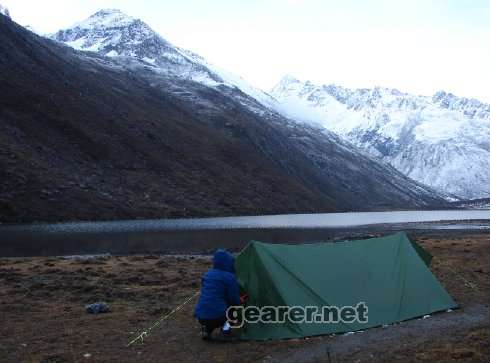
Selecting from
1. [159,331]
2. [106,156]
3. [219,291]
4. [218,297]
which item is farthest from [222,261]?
[106,156]

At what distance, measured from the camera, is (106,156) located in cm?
12744

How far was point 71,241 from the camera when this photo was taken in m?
58.1

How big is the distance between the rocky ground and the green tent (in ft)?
1.80

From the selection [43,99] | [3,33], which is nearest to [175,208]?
[43,99]

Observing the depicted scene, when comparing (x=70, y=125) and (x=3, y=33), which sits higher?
(x=3, y=33)

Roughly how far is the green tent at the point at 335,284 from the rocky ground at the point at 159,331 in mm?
550

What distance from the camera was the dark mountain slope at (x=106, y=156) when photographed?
9831 centimetres

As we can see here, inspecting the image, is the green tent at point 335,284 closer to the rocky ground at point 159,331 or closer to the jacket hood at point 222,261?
the rocky ground at point 159,331

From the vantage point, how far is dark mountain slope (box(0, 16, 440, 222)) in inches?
3871

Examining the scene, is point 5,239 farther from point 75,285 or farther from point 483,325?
point 483,325

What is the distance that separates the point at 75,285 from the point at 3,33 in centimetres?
14948

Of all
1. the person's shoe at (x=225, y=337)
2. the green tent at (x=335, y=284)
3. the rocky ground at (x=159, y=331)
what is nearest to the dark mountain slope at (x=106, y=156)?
the rocky ground at (x=159, y=331)

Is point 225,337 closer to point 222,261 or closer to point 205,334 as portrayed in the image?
point 205,334

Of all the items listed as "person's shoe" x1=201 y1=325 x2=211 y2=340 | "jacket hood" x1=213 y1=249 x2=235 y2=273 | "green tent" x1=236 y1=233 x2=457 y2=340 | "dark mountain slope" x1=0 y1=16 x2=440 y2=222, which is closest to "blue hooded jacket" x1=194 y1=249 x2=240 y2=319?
"jacket hood" x1=213 y1=249 x2=235 y2=273
